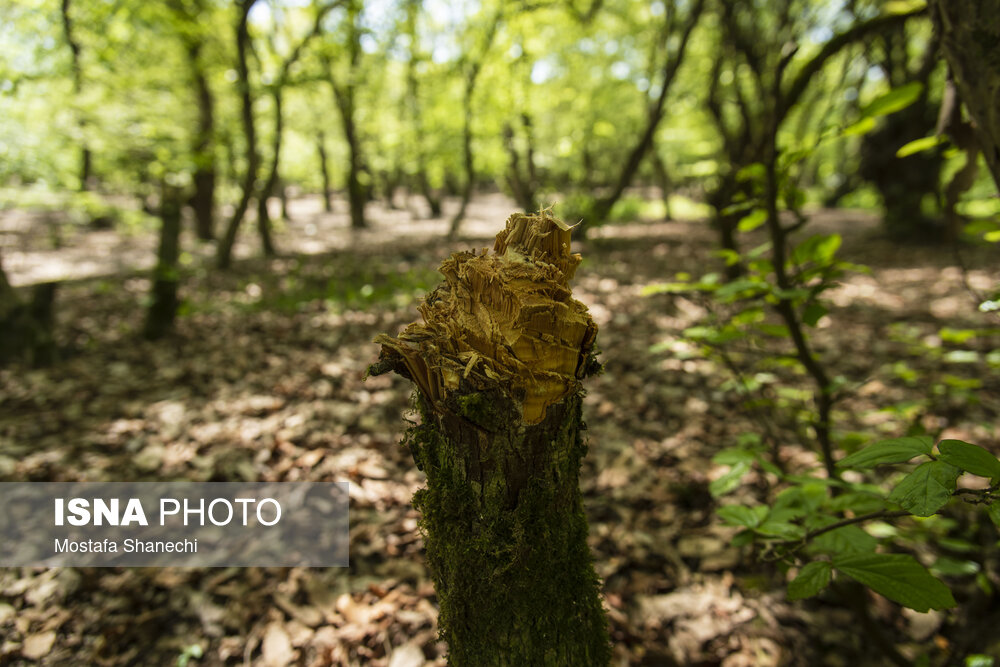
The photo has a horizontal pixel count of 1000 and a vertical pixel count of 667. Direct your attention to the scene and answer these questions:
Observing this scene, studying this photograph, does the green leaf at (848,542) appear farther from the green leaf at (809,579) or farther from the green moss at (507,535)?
the green moss at (507,535)

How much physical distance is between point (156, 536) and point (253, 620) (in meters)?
0.86

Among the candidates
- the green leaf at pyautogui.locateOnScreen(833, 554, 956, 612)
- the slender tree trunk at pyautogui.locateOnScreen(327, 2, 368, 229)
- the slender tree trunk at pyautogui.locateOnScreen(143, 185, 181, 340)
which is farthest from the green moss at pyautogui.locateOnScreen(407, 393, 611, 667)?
the slender tree trunk at pyautogui.locateOnScreen(327, 2, 368, 229)

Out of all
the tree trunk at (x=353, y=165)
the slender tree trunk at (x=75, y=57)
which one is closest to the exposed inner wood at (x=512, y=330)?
the slender tree trunk at (x=75, y=57)

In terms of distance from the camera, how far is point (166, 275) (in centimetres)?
497

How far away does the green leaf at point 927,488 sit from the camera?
0.81m

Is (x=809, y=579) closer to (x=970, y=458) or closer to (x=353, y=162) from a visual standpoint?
(x=970, y=458)

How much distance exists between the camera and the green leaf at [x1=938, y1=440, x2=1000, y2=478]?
2.64 ft

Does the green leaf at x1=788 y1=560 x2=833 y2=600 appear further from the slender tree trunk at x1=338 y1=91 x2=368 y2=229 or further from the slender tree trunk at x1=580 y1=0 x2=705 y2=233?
the slender tree trunk at x1=338 y1=91 x2=368 y2=229

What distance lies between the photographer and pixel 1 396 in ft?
12.9

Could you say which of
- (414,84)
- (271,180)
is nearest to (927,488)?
(271,180)

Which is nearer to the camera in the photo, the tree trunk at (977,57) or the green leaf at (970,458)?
the green leaf at (970,458)

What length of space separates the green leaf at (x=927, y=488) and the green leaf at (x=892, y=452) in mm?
29

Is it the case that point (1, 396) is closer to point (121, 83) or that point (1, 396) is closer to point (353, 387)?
point (353, 387)

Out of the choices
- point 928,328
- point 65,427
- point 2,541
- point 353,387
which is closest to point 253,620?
point 2,541
